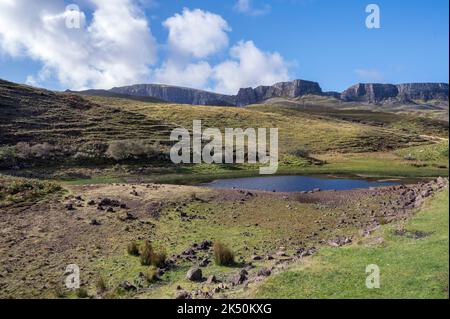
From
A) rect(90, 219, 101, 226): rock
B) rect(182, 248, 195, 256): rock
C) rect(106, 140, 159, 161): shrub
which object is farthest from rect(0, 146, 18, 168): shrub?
rect(182, 248, 195, 256): rock

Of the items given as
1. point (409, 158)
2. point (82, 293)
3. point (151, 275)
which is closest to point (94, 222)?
point (151, 275)

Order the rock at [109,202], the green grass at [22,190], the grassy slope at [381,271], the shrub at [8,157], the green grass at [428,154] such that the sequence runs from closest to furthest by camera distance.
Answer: the grassy slope at [381,271] < the rock at [109,202] < the green grass at [22,190] < the shrub at [8,157] < the green grass at [428,154]

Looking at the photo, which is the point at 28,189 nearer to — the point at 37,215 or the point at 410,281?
the point at 37,215

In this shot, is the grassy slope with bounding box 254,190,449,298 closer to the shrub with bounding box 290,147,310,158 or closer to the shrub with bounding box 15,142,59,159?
the shrub with bounding box 15,142,59,159

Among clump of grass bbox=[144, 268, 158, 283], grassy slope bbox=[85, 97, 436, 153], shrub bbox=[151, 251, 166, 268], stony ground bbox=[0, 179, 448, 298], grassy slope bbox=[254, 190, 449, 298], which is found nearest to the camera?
grassy slope bbox=[254, 190, 449, 298]

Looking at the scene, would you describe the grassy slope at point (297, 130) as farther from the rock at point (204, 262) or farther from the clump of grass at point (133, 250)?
the rock at point (204, 262)

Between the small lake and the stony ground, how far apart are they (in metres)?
8.53

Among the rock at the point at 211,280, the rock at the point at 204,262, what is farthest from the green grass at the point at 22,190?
the rock at the point at 211,280

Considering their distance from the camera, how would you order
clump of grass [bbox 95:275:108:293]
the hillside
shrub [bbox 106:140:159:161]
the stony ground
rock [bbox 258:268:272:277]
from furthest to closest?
shrub [bbox 106:140:159:161]
the hillside
the stony ground
clump of grass [bbox 95:275:108:293]
rock [bbox 258:268:272:277]

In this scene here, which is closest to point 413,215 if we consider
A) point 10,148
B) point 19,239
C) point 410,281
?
point 410,281

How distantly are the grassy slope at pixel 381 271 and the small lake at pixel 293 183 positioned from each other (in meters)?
32.4

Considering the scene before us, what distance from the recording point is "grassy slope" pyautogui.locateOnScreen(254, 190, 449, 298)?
16.0 meters

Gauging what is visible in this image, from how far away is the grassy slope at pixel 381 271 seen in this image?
16.0m
